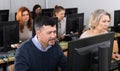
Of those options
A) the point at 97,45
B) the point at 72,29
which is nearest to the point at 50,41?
the point at 97,45

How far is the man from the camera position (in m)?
2.04

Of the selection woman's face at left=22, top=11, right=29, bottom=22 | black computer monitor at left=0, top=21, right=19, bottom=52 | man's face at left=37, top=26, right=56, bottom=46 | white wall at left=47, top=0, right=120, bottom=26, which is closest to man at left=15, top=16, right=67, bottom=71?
man's face at left=37, top=26, right=56, bottom=46

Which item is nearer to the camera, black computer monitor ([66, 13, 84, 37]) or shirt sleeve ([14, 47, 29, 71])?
shirt sleeve ([14, 47, 29, 71])

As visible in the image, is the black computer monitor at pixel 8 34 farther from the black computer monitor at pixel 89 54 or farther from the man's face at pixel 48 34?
the black computer monitor at pixel 89 54

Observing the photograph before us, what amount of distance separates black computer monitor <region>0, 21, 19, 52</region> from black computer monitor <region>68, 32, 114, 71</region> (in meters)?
1.87

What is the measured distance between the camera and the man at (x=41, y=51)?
80.4 inches

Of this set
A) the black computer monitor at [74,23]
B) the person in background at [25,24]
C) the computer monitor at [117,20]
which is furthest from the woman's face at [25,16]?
the computer monitor at [117,20]

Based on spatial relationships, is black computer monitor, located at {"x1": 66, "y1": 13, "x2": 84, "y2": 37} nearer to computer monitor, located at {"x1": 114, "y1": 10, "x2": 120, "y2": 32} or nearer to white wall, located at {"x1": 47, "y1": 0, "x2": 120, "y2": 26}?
computer monitor, located at {"x1": 114, "y1": 10, "x2": 120, "y2": 32}

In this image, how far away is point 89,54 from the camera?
62.1 inches

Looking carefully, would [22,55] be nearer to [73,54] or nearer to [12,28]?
[73,54]

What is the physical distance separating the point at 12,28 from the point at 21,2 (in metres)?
3.61

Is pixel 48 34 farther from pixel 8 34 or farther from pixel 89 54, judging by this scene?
pixel 8 34

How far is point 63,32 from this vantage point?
194 inches

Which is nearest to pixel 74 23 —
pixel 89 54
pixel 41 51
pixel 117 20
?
pixel 117 20
